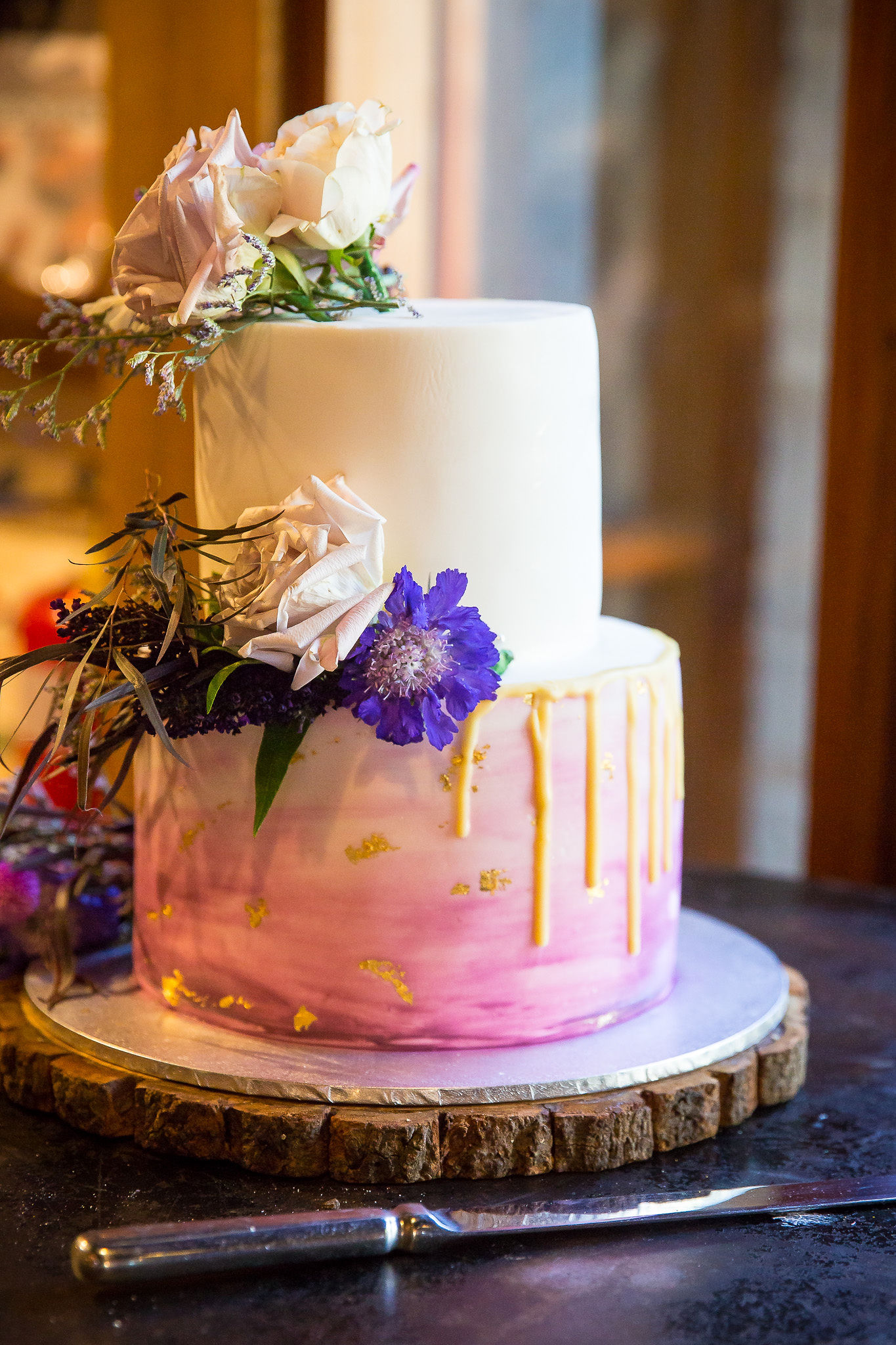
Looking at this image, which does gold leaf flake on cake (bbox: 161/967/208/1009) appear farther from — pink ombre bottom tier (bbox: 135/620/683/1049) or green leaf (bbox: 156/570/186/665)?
green leaf (bbox: 156/570/186/665)

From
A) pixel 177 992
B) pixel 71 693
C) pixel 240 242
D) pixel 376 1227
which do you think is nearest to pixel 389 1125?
pixel 376 1227

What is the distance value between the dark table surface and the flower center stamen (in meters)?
0.33

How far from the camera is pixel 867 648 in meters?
1.90

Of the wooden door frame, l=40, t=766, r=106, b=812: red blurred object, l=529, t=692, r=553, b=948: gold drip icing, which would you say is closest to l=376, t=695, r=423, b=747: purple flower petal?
l=529, t=692, r=553, b=948: gold drip icing

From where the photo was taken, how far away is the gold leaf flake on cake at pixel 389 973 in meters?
1.01

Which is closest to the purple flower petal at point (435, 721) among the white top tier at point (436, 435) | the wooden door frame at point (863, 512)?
the white top tier at point (436, 435)

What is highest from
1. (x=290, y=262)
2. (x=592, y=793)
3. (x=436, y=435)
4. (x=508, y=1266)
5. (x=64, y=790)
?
(x=290, y=262)

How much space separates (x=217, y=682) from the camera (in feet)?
3.05

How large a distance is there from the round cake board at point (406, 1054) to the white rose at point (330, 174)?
0.57 meters

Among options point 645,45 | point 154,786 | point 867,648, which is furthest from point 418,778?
point 645,45

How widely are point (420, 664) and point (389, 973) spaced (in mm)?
231

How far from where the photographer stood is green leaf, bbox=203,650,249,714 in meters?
0.93

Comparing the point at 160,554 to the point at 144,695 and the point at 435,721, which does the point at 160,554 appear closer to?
the point at 144,695

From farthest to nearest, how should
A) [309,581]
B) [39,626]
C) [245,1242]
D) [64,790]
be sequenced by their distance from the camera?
[39,626]
[64,790]
[309,581]
[245,1242]
